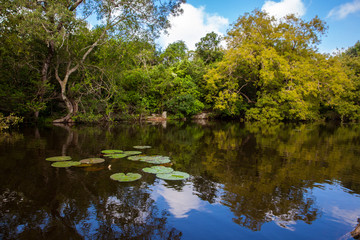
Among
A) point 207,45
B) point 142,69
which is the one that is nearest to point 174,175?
point 142,69

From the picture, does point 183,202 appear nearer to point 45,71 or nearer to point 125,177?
point 125,177

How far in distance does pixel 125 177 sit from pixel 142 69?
19.6 m

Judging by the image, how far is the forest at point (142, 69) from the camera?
1483 cm

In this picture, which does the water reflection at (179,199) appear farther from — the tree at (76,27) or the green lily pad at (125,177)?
the tree at (76,27)

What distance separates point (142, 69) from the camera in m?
23.3

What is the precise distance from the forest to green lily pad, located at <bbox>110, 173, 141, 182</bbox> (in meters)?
11.1

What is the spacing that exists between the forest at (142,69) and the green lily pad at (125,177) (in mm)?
11148

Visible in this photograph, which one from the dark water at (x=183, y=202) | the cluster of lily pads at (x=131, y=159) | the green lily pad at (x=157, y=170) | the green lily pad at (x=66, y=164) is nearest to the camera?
the dark water at (x=183, y=202)

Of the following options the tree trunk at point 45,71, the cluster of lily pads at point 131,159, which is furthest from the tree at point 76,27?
the cluster of lily pads at point 131,159

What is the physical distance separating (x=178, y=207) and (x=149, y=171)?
174 cm

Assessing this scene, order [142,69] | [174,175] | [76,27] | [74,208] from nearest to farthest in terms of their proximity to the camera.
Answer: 1. [74,208]
2. [174,175]
3. [76,27]
4. [142,69]

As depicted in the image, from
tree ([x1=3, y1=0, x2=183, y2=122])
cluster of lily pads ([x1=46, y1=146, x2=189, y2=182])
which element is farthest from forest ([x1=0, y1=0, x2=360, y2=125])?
cluster of lily pads ([x1=46, y1=146, x2=189, y2=182])

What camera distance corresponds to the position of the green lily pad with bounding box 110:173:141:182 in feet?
15.8

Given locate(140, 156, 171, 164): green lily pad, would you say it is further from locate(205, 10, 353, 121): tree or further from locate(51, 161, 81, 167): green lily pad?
locate(205, 10, 353, 121): tree
